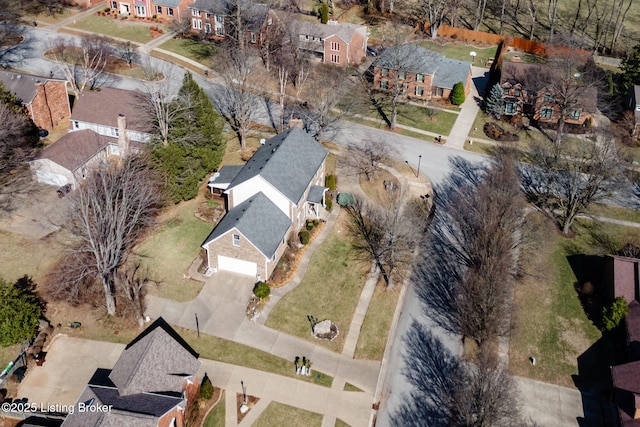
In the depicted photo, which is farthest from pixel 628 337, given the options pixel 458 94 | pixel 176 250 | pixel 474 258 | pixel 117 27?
pixel 117 27

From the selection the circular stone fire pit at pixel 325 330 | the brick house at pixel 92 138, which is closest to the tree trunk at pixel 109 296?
the brick house at pixel 92 138

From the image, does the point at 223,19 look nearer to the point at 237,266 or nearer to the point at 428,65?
the point at 428,65

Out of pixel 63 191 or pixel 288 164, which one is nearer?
pixel 288 164

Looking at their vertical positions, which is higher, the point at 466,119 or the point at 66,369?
the point at 466,119

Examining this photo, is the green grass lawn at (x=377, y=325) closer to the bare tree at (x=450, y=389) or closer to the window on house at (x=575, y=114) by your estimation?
the bare tree at (x=450, y=389)

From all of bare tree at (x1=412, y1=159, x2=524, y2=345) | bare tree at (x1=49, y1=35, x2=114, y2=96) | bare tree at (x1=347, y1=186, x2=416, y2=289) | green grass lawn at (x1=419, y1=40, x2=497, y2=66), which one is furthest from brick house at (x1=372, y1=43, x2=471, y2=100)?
bare tree at (x1=49, y1=35, x2=114, y2=96)

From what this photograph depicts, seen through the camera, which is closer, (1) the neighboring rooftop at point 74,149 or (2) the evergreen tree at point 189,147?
(2) the evergreen tree at point 189,147

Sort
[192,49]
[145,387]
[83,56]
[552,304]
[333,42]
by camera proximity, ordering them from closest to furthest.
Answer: [145,387] < [552,304] < [83,56] < [333,42] < [192,49]
